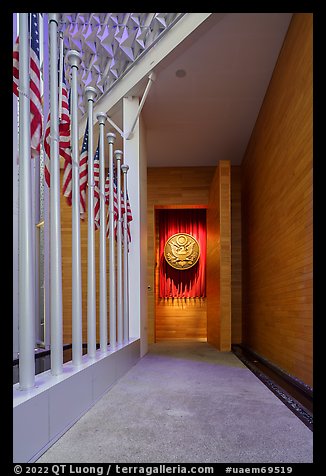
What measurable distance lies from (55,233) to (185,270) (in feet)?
20.5

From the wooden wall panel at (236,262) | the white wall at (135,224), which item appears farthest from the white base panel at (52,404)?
the wooden wall panel at (236,262)

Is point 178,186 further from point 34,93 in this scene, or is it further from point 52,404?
point 52,404

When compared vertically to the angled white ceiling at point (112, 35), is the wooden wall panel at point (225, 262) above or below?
below

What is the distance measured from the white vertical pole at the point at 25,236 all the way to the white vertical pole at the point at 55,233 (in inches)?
11.9

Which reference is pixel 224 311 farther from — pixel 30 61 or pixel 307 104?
pixel 30 61

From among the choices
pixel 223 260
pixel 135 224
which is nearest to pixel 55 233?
pixel 135 224

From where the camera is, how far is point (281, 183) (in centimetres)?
365

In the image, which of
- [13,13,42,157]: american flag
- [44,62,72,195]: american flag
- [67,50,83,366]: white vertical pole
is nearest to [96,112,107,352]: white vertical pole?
[67,50,83,366]: white vertical pole

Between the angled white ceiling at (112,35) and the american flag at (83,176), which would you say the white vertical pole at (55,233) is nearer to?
the american flag at (83,176)

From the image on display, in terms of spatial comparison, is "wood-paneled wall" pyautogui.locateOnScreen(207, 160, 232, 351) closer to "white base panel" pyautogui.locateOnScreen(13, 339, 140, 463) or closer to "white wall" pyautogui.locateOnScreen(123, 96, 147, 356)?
"white wall" pyautogui.locateOnScreen(123, 96, 147, 356)

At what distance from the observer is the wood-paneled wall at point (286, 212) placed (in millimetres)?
2752

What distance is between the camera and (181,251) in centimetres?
796

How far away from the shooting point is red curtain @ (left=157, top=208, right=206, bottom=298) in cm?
796
